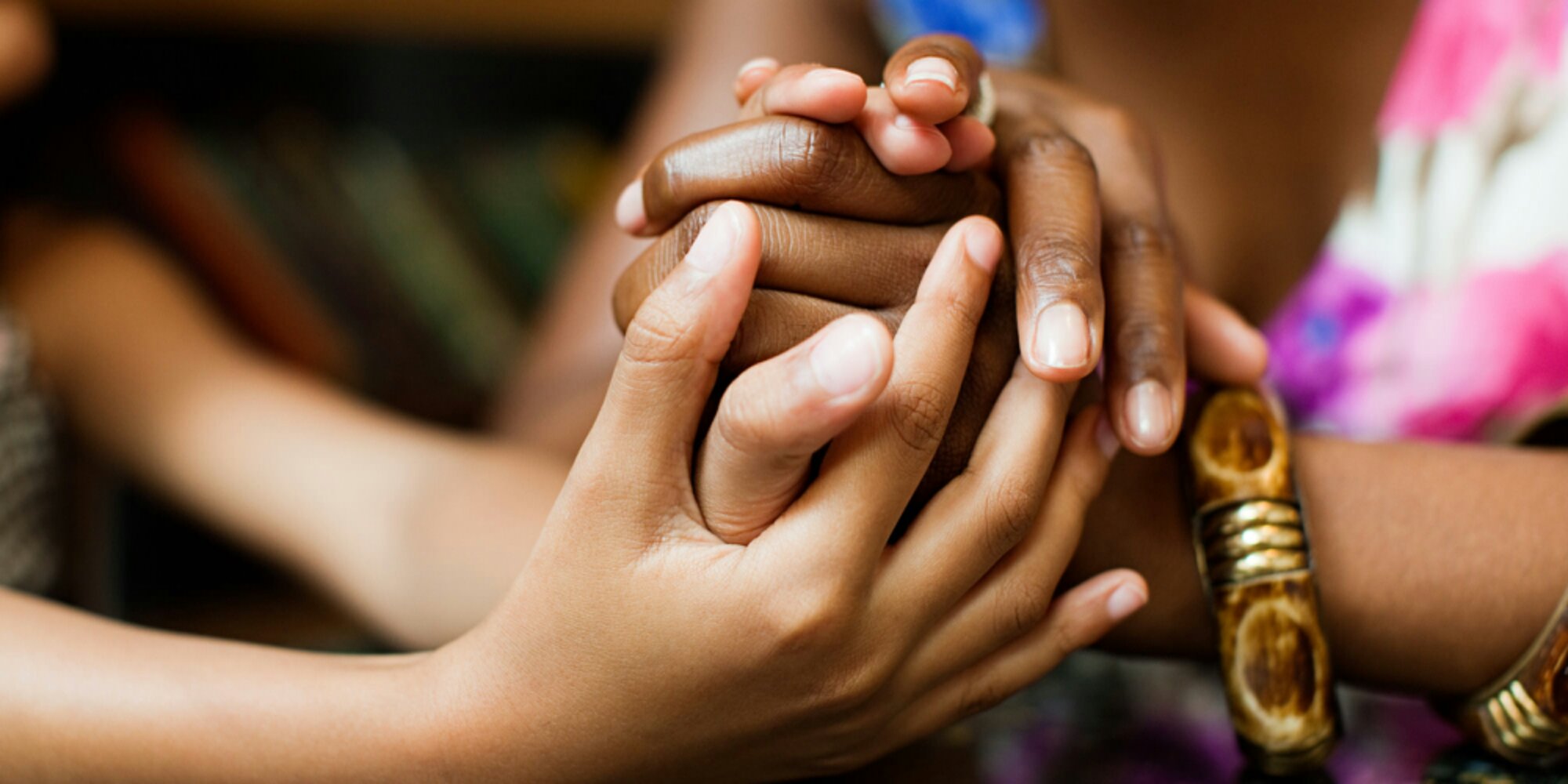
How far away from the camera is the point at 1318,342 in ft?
3.20

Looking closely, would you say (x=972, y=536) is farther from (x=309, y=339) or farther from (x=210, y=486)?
(x=309, y=339)

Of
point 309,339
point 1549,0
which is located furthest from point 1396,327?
point 309,339

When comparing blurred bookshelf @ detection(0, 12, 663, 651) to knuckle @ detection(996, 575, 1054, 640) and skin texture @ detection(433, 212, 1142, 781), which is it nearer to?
skin texture @ detection(433, 212, 1142, 781)

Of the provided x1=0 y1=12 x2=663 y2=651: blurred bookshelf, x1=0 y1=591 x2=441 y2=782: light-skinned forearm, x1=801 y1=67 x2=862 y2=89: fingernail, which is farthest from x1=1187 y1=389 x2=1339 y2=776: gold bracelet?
x1=0 y1=12 x2=663 y2=651: blurred bookshelf

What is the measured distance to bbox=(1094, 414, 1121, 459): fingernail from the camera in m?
0.53

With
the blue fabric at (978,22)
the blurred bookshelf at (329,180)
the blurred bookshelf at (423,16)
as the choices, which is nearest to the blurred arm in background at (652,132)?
the blue fabric at (978,22)

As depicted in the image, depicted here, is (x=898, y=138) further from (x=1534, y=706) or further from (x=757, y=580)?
(x=1534, y=706)

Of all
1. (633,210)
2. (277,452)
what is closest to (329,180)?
(277,452)

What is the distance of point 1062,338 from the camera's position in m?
0.46

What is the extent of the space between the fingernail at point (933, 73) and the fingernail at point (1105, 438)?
0.18 meters

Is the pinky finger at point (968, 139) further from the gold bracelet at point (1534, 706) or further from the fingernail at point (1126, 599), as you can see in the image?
the gold bracelet at point (1534, 706)

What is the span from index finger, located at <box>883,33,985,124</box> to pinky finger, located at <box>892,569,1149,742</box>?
9.2 inches

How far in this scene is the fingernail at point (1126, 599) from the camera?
1.67 ft

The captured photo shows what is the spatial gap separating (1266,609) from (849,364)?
0.87ft
